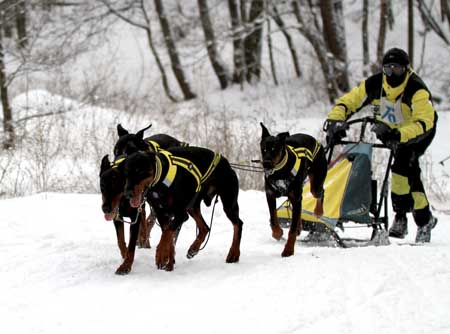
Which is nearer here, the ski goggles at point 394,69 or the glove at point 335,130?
the ski goggles at point 394,69

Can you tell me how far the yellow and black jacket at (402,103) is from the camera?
6.48 meters

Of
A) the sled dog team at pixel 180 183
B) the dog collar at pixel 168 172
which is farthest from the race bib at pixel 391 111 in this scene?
the dog collar at pixel 168 172

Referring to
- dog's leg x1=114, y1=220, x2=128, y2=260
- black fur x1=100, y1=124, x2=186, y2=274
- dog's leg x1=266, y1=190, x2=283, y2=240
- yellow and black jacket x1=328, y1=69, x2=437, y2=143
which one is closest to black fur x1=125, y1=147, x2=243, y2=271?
black fur x1=100, y1=124, x2=186, y2=274

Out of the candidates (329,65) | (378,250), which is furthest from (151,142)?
(329,65)

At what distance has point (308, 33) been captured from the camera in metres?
18.6

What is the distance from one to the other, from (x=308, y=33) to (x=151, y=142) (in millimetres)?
13169

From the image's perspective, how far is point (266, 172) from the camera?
19.1ft

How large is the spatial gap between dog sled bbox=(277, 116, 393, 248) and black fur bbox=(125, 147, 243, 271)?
43.0 inches

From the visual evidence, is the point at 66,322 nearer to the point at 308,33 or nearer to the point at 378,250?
the point at 378,250

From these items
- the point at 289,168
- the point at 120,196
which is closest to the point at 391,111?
the point at 289,168

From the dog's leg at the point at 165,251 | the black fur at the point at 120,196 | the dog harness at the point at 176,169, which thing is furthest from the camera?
the dog's leg at the point at 165,251

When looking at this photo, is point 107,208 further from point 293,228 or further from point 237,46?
point 237,46

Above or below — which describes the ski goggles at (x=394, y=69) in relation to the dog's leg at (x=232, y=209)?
above

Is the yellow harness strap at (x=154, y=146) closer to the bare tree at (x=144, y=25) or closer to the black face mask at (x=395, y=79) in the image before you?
the black face mask at (x=395, y=79)
